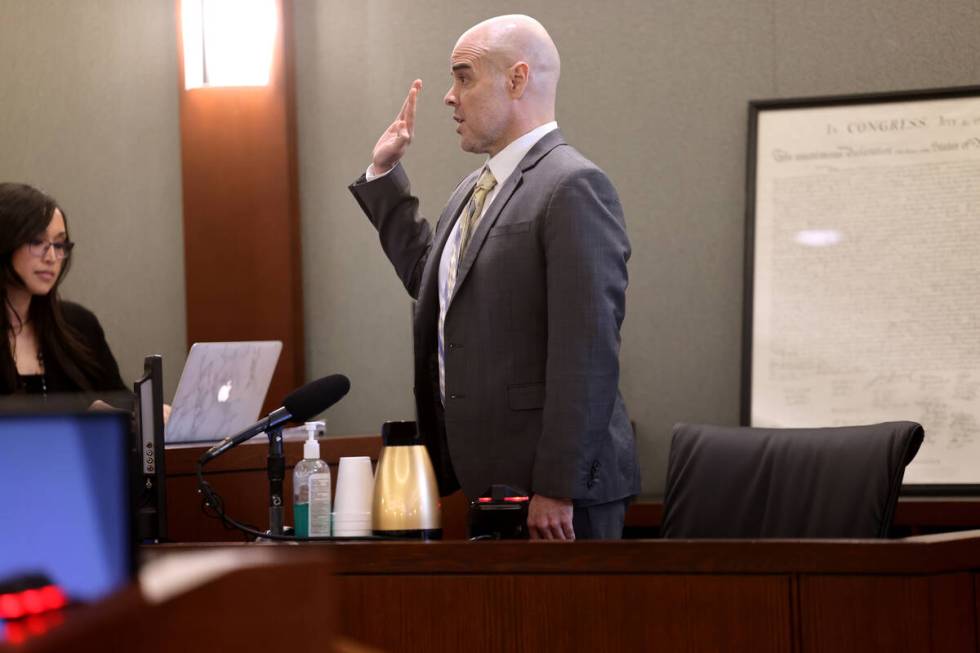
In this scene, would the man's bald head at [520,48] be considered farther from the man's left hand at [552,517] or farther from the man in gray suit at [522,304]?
the man's left hand at [552,517]

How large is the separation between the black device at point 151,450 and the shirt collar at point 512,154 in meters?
0.85

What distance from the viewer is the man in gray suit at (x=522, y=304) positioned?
244cm

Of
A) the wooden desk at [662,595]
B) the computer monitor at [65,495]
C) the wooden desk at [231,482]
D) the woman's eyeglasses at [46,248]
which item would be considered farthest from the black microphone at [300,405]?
the computer monitor at [65,495]

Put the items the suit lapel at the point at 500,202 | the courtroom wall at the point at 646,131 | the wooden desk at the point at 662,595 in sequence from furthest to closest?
the courtroom wall at the point at 646,131 → the suit lapel at the point at 500,202 → the wooden desk at the point at 662,595

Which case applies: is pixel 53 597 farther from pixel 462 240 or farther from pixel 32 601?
pixel 462 240

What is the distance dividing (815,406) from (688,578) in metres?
2.29

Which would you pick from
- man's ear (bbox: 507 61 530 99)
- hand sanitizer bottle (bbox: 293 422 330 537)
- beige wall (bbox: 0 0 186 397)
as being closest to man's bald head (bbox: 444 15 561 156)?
man's ear (bbox: 507 61 530 99)

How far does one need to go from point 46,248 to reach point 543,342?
1.37 meters

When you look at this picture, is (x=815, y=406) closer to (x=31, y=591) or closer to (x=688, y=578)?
(x=688, y=578)

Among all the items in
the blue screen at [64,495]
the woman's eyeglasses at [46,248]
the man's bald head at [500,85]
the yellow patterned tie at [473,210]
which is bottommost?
the blue screen at [64,495]

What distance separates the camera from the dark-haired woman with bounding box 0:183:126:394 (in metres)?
3.10

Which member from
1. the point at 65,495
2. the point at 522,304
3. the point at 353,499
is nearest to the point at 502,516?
the point at 353,499

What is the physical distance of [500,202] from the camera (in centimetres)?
263

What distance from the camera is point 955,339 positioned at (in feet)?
12.4
